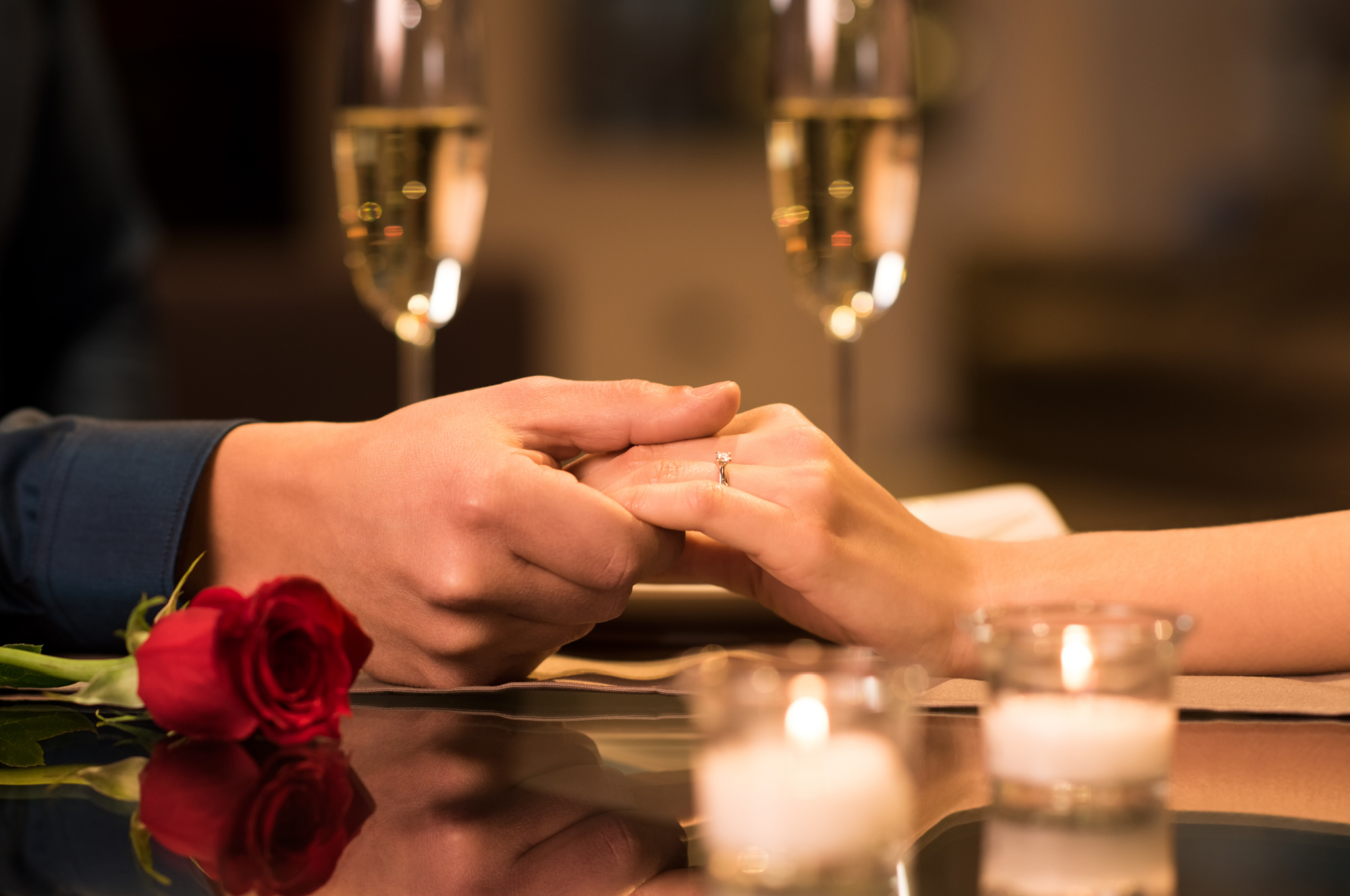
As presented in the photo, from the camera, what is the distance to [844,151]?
0.91m

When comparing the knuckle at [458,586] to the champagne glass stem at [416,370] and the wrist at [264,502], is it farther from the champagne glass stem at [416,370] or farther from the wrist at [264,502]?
the champagne glass stem at [416,370]

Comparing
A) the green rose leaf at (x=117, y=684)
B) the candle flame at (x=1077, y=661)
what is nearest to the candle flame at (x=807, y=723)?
the candle flame at (x=1077, y=661)

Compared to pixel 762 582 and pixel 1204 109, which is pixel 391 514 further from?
pixel 1204 109

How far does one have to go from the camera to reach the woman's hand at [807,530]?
638mm

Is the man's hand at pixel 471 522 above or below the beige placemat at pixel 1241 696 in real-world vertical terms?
above

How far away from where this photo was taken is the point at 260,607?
20.8 inches

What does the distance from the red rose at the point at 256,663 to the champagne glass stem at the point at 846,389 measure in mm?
386

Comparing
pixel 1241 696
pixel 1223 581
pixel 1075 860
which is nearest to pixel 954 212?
pixel 1223 581

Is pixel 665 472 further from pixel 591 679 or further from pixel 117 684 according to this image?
pixel 117 684

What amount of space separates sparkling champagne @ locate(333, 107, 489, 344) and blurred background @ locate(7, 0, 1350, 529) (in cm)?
322

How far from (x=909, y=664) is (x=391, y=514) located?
35 cm

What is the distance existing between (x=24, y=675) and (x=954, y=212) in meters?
5.21

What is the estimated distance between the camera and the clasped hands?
2.08 ft

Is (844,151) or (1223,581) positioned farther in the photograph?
(844,151)
